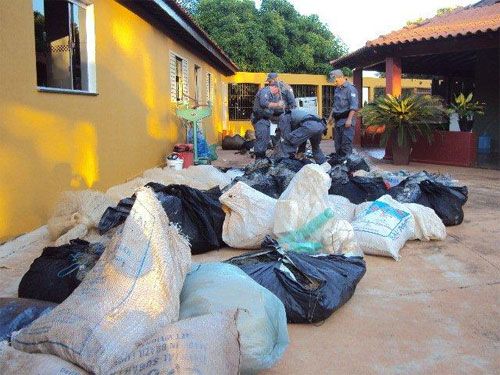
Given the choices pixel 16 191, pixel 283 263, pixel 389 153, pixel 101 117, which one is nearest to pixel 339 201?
pixel 283 263

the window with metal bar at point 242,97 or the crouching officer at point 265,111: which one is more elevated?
the window with metal bar at point 242,97

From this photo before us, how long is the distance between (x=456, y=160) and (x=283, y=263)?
8.38 meters

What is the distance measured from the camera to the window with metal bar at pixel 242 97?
20.9m

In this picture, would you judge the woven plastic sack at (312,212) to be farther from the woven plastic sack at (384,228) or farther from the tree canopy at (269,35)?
the tree canopy at (269,35)

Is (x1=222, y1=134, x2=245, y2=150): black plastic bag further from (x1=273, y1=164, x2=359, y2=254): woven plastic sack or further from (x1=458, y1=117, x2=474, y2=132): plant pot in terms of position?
(x1=273, y1=164, x2=359, y2=254): woven plastic sack

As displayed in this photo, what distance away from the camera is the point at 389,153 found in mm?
11398

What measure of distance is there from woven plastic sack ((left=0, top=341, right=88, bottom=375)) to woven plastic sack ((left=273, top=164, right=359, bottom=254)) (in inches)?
84.8

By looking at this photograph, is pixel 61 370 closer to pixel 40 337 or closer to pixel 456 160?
pixel 40 337

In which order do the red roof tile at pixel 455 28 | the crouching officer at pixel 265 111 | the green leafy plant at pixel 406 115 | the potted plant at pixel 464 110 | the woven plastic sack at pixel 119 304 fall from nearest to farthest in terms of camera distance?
the woven plastic sack at pixel 119 304, the red roof tile at pixel 455 28, the green leafy plant at pixel 406 115, the crouching officer at pixel 265 111, the potted plant at pixel 464 110

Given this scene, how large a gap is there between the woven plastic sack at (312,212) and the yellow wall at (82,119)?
214 cm

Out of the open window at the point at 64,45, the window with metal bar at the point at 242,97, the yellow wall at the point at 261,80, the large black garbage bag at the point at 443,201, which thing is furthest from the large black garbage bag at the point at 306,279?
the window with metal bar at the point at 242,97

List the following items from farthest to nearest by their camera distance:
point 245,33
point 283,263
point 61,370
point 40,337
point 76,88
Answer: point 245,33 → point 76,88 → point 283,263 → point 40,337 → point 61,370

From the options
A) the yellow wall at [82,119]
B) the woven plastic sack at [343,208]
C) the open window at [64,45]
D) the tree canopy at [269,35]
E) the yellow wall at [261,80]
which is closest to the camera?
the yellow wall at [82,119]

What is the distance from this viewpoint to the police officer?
8969 mm
